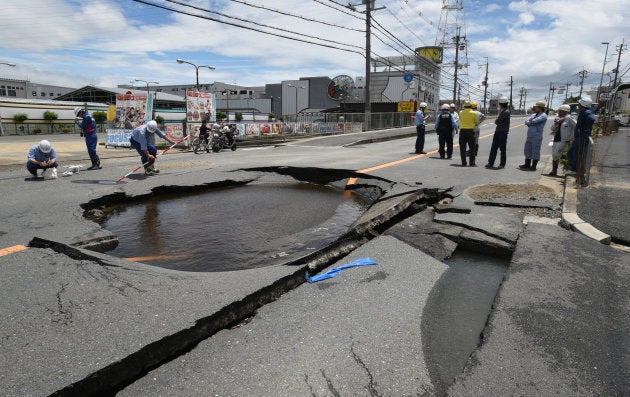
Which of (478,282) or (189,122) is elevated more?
(189,122)

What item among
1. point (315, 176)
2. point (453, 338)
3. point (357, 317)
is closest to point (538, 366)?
point (453, 338)

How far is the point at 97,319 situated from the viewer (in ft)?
8.55

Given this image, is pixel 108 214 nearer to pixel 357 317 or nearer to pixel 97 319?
pixel 97 319

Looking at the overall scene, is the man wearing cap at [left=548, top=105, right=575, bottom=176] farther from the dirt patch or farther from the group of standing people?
the dirt patch

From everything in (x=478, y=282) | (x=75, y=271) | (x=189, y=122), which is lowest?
(x=478, y=282)

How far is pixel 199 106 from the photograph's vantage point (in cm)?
2094

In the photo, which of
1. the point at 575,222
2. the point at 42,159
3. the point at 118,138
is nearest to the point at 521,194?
the point at 575,222

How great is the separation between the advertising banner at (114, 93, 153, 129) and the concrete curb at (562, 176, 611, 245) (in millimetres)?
19555

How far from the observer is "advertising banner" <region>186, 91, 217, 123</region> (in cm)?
2019

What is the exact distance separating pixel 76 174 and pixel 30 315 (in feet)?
25.5

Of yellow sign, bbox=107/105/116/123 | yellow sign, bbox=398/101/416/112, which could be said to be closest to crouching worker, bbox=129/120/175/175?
yellow sign, bbox=107/105/116/123

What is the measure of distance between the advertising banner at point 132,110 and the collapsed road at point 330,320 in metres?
17.0

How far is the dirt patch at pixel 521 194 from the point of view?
18.4 ft

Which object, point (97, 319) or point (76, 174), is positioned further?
point (76, 174)
